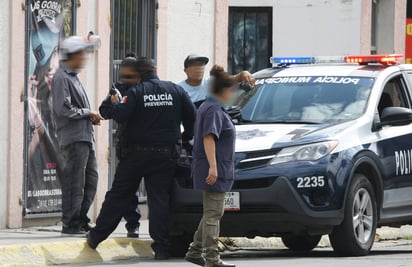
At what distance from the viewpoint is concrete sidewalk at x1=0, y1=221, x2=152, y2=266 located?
455 inches

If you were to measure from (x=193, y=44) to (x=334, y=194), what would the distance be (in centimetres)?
640

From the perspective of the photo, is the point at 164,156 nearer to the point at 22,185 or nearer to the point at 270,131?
the point at 270,131

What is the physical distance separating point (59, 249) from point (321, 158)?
99.5 inches

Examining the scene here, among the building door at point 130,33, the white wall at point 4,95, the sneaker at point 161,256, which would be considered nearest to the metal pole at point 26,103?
the white wall at point 4,95

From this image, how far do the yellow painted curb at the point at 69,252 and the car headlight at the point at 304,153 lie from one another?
169 cm

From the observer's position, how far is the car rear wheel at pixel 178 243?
13039mm

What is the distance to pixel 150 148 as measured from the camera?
12.3m

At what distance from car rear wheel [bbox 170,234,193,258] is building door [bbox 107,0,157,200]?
3647 mm

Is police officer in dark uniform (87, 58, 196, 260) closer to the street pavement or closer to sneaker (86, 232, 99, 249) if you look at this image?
sneaker (86, 232, 99, 249)

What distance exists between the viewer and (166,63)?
17.6 m

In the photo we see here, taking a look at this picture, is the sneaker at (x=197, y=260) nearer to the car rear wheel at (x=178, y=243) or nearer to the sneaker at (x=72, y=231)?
the car rear wheel at (x=178, y=243)

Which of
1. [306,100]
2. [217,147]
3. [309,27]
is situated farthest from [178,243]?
[309,27]

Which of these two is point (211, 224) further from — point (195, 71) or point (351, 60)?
point (351, 60)

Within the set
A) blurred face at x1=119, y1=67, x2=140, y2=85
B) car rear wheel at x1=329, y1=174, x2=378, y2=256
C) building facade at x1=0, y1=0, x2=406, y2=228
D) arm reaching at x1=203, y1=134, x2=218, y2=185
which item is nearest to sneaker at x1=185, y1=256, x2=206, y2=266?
arm reaching at x1=203, y1=134, x2=218, y2=185
